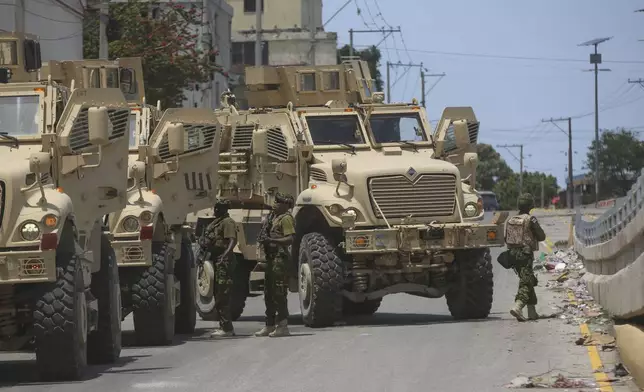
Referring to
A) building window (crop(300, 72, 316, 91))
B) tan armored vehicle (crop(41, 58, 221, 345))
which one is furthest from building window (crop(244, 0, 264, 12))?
tan armored vehicle (crop(41, 58, 221, 345))

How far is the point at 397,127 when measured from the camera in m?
22.6

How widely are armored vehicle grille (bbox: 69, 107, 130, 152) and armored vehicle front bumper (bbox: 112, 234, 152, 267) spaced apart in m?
1.80

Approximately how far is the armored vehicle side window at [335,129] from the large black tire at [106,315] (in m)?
6.54

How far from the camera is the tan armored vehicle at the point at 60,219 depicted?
13.7m

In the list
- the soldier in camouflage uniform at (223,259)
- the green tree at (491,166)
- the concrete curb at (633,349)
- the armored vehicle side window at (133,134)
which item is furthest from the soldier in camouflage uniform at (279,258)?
the green tree at (491,166)

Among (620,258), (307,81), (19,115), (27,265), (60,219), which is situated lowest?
(620,258)

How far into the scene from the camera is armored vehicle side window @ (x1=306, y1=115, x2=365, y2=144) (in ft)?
72.8

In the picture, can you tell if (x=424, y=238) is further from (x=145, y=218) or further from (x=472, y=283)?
(x=145, y=218)

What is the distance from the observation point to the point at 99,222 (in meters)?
16.3

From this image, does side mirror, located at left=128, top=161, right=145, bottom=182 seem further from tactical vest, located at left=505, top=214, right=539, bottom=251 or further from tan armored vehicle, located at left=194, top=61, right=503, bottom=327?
tactical vest, located at left=505, top=214, right=539, bottom=251

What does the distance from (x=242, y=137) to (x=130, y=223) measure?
5.67 meters

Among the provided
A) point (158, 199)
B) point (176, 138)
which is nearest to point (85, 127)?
point (158, 199)

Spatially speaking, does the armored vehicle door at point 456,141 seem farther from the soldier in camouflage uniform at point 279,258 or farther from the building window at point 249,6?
the building window at point 249,6

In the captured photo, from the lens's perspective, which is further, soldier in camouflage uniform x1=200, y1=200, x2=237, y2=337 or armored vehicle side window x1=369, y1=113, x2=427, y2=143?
armored vehicle side window x1=369, y1=113, x2=427, y2=143
